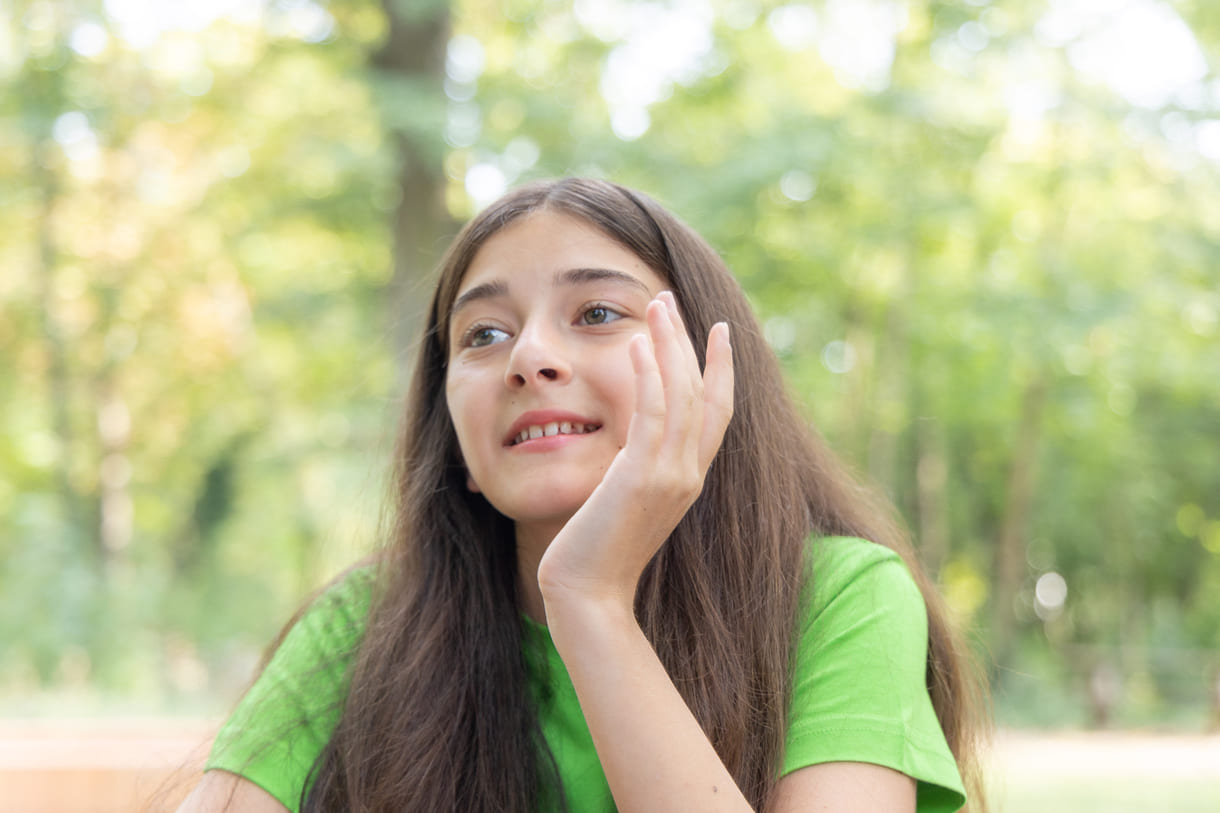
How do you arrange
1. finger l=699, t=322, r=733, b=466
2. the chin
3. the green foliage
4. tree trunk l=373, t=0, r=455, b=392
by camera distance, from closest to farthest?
finger l=699, t=322, r=733, b=466 → the chin → tree trunk l=373, t=0, r=455, b=392 → the green foliage

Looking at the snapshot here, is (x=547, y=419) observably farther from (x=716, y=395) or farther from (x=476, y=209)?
(x=476, y=209)

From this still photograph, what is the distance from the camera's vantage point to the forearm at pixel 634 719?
130cm

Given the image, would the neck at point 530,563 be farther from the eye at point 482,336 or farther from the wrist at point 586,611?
the wrist at point 586,611

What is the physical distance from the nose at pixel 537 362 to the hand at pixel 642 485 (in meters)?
0.29

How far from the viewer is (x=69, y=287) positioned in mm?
13547

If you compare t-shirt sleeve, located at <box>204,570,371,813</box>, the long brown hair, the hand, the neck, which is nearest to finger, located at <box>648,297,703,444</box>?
the hand

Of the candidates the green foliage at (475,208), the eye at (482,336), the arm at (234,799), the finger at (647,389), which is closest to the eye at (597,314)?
the eye at (482,336)

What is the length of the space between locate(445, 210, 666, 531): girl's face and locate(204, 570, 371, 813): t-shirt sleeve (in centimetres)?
48

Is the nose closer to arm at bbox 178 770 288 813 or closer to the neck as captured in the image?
the neck

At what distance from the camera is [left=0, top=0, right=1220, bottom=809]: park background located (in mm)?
7781

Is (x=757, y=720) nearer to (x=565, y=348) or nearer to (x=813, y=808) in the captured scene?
(x=813, y=808)

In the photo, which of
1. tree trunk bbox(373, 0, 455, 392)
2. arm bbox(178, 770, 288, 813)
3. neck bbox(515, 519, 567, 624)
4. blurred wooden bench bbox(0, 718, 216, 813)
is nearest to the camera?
arm bbox(178, 770, 288, 813)

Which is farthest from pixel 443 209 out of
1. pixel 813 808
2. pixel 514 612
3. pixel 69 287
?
pixel 69 287

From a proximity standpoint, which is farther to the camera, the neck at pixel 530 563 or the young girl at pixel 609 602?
the neck at pixel 530 563
